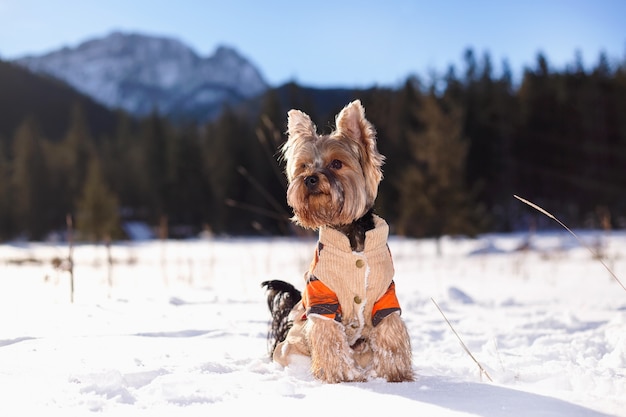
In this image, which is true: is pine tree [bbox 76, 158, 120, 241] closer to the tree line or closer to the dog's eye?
the tree line

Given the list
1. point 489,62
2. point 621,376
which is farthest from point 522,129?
point 621,376

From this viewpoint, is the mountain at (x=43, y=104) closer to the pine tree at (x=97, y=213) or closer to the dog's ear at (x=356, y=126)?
the pine tree at (x=97, y=213)

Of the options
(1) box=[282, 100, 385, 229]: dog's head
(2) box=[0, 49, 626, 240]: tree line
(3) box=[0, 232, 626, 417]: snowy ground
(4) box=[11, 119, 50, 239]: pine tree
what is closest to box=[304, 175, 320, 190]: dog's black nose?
(1) box=[282, 100, 385, 229]: dog's head

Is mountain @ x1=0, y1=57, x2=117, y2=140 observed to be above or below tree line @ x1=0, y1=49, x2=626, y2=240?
above

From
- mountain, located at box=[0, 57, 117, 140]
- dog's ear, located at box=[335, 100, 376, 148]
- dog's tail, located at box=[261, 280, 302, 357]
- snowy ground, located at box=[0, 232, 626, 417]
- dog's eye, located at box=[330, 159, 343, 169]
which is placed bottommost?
snowy ground, located at box=[0, 232, 626, 417]

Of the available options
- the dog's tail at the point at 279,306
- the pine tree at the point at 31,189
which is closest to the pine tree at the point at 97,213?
the pine tree at the point at 31,189

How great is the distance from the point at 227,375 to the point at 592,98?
58.7 m

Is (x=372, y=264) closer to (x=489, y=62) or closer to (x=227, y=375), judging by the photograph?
(x=227, y=375)

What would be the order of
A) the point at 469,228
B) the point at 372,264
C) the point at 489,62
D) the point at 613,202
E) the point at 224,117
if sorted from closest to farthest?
the point at 372,264
the point at 469,228
the point at 613,202
the point at 224,117
the point at 489,62

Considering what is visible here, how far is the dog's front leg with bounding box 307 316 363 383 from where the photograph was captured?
4.12 meters

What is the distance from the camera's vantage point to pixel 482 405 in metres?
3.25

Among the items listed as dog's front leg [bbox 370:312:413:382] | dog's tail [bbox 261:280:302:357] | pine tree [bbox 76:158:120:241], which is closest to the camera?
dog's front leg [bbox 370:312:413:382]

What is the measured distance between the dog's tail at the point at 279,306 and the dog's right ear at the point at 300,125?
147cm

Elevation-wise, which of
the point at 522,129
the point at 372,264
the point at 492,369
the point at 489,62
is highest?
the point at 489,62
